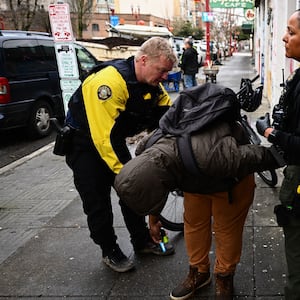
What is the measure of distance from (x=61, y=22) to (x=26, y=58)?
8.03 ft

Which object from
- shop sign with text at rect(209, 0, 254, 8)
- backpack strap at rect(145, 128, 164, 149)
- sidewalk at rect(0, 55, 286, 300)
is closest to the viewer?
backpack strap at rect(145, 128, 164, 149)

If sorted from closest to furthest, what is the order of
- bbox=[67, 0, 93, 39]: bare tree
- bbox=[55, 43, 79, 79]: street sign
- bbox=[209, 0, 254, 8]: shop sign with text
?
bbox=[55, 43, 79, 79]: street sign
bbox=[209, 0, 254, 8]: shop sign with text
bbox=[67, 0, 93, 39]: bare tree

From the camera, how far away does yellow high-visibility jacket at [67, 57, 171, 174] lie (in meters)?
2.90

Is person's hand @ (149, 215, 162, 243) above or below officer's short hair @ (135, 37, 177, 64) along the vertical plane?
below

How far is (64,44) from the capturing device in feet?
21.2

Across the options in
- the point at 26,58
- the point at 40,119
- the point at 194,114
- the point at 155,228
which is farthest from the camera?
the point at 40,119

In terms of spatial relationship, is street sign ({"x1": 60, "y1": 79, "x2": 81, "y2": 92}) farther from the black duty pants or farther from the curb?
the black duty pants

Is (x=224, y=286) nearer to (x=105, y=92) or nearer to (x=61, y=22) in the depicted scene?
(x=105, y=92)

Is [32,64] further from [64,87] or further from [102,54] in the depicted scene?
[102,54]

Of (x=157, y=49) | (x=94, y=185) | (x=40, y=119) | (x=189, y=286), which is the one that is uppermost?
(x=157, y=49)

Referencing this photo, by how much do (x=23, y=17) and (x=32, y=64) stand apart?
1020 inches

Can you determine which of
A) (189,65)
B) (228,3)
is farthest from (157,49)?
(228,3)

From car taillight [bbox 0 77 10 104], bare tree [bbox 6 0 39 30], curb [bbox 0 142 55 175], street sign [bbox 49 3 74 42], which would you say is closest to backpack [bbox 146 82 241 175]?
street sign [bbox 49 3 74 42]

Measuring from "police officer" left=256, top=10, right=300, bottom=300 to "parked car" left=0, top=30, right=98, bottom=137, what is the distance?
6.33 m
